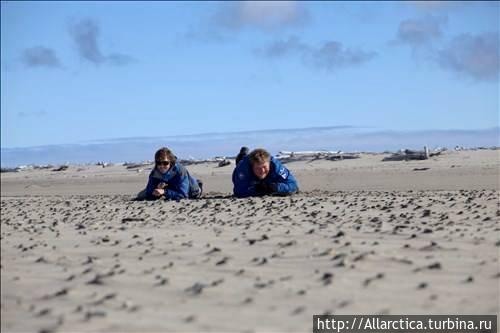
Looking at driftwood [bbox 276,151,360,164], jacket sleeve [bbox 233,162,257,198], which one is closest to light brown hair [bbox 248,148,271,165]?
jacket sleeve [bbox 233,162,257,198]

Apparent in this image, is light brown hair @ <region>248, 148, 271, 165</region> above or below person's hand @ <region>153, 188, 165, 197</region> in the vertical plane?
above

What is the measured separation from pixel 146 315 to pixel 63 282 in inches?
39.6

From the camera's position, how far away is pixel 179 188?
13.4m

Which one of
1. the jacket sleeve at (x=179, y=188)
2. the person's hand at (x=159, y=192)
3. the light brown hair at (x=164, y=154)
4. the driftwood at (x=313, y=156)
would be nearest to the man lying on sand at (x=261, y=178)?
the jacket sleeve at (x=179, y=188)

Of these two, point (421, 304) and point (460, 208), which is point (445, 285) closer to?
point (421, 304)

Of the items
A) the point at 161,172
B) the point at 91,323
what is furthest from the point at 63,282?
the point at 161,172

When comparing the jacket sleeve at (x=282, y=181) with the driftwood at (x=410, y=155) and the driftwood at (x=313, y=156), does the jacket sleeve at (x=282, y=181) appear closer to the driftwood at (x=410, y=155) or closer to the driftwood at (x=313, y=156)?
the driftwood at (x=410, y=155)

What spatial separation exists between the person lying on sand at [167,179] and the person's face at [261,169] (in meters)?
1.35

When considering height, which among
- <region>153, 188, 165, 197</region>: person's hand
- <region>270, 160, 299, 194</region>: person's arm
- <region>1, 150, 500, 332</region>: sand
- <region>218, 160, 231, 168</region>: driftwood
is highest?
<region>218, 160, 231, 168</region>: driftwood

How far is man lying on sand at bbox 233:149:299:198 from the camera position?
42.2ft

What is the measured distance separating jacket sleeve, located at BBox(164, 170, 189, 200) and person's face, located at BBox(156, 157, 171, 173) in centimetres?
30

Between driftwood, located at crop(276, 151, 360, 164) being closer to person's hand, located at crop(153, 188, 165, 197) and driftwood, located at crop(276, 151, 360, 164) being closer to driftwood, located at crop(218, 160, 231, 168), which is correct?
driftwood, located at crop(218, 160, 231, 168)

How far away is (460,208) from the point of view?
9844 mm

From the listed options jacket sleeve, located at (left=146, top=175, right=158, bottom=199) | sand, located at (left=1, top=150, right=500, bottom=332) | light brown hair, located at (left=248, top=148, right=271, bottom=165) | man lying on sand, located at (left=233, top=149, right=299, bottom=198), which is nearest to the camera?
sand, located at (left=1, top=150, right=500, bottom=332)
